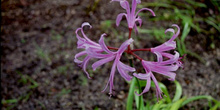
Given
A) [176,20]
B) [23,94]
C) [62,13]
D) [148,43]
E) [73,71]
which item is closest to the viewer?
[23,94]

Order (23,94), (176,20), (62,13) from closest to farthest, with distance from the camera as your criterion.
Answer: (23,94)
(176,20)
(62,13)

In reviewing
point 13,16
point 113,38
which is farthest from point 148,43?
point 13,16

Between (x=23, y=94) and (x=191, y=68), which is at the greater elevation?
(x=191, y=68)

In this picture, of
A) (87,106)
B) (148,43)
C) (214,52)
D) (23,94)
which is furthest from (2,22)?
(214,52)

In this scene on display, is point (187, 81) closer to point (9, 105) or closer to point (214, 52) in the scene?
point (214, 52)

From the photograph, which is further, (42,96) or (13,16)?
(13,16)


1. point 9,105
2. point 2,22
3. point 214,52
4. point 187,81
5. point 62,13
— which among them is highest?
point 62,13

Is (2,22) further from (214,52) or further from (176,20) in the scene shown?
(214,52)
